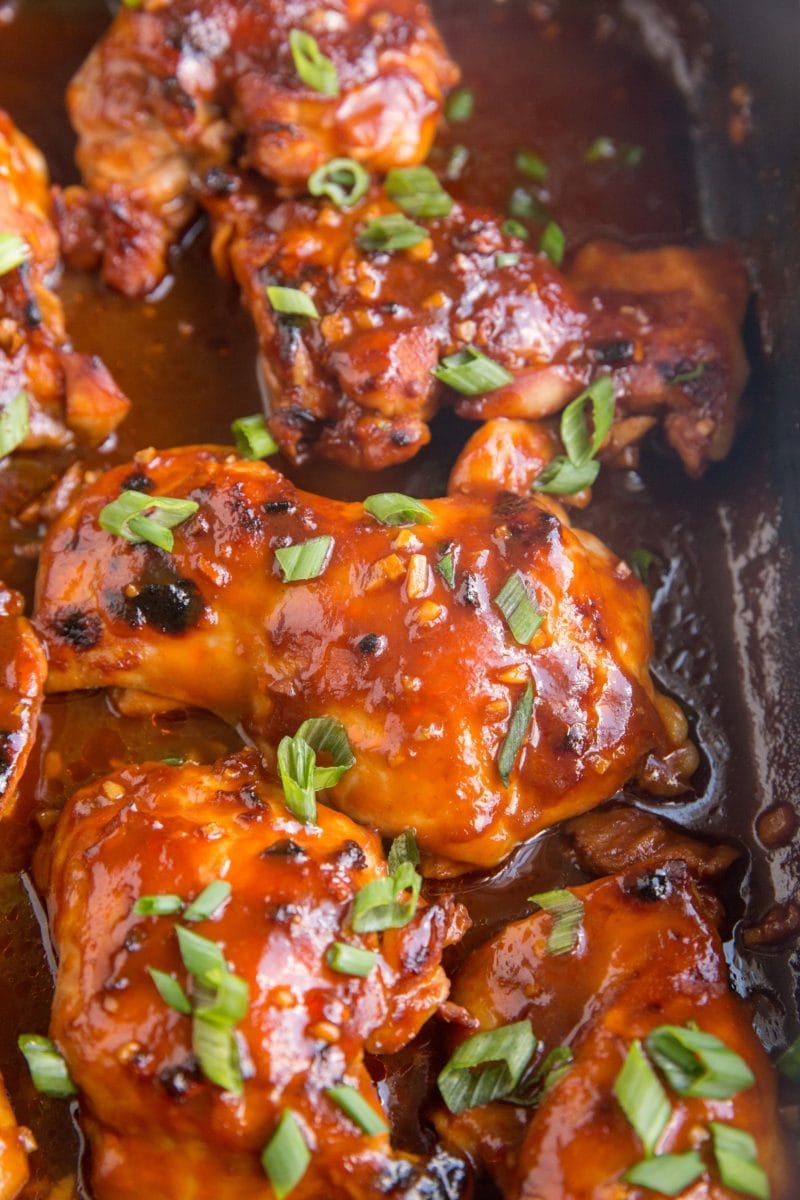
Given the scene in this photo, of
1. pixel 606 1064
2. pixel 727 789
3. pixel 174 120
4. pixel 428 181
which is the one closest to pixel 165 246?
pixel 174 120

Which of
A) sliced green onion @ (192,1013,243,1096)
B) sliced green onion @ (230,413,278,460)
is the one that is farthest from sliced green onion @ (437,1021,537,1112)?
sliced green onion @ (230,413,278,460)

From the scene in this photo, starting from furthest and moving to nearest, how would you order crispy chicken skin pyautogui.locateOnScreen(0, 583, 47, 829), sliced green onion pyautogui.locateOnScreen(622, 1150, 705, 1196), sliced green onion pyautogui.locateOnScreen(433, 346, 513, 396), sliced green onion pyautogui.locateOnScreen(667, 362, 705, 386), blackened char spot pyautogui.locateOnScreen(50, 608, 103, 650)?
sliced green onion pyautogui.locateOnScreen(667, 362, 705, 386)
sliced green onion pyautogui.locateOnScreen(433, 346, 513, 396)
blackened char spot pyautogui.locateOnScreen(50, 608, 103, 650)
crispy chicken skin pyautogui.locateOnScreen(0, 583, 47, 829)
sliced green onion pyautogui.locateOnScreen(622, 1150, 705, 1196)

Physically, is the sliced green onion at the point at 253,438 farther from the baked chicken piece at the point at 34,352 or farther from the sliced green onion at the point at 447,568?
the sliced green onion at the point at 447,568

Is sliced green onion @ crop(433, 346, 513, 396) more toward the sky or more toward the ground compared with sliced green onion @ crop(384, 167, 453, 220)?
more toward the ground

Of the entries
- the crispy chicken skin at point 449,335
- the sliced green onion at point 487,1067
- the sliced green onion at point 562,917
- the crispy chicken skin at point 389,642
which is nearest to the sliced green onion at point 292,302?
the crispy chicken skin at point 449,335

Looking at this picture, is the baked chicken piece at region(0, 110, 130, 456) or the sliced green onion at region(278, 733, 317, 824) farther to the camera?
the baked chicken piece at region(0, 110, 130, 456)

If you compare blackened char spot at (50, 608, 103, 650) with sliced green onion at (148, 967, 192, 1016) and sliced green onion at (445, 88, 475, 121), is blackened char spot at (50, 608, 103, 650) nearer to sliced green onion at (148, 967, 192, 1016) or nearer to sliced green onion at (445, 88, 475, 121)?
sliced green onion at (148, 967, 192, 1016)

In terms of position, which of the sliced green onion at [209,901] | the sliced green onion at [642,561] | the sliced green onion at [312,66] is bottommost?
the sliced green onion at [642,561]

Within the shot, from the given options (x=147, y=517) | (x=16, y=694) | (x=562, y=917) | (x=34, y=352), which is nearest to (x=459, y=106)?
(x=34, y=352)
